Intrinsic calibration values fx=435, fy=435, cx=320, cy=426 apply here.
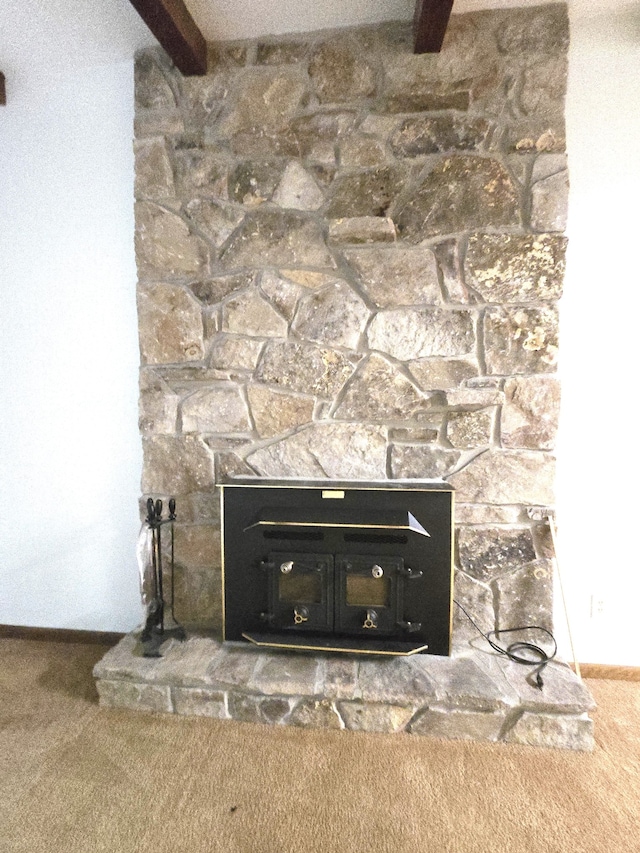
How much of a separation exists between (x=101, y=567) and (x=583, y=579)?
2250 millimetres

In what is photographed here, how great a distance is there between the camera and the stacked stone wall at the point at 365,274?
1.75 m

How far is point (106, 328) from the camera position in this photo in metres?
2.05

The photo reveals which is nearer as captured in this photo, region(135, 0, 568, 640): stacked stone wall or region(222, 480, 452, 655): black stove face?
region(222, 480, 452, 655): black stove face

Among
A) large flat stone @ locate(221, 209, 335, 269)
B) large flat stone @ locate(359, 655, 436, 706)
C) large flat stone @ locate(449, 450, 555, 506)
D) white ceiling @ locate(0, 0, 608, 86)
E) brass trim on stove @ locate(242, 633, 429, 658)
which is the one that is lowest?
large flat stone @ locate(359, 655, 436, 706)

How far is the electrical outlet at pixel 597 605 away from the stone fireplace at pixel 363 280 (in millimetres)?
302

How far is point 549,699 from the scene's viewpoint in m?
1.49

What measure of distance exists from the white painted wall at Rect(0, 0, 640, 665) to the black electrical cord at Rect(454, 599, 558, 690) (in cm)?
22

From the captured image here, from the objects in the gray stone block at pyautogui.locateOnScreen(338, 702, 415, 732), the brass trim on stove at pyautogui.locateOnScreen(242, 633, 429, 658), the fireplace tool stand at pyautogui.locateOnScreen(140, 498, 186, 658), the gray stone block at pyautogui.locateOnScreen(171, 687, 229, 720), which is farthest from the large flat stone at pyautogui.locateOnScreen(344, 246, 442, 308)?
the gray stone block at pyautogui.locateOnScreen(171, 687, 229, 720)

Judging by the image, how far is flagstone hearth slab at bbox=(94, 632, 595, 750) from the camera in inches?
59.2

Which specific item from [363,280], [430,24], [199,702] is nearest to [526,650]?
[199,702]

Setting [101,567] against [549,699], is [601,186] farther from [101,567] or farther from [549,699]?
[101,567]

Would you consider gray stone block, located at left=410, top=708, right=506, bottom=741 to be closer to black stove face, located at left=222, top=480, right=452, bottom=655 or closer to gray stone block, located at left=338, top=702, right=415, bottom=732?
gray stone block, located at left=338, top=702, right=415, bottom=732

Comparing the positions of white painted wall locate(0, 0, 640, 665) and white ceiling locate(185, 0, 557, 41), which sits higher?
white ceiling locate(185, 0, 557, 41)

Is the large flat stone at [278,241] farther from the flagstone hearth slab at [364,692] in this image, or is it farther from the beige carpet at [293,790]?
the beige carpet at [293,790]
